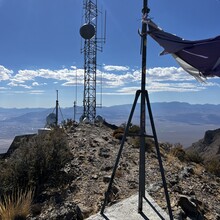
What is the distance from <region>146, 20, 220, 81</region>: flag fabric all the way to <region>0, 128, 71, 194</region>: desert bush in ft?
15.1

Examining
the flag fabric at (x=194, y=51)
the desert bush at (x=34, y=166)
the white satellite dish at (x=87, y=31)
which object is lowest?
the desert bush at (x=34, y=166)

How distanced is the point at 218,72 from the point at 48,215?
4.16 meters

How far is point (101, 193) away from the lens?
313 inches

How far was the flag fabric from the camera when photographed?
5.61 meters

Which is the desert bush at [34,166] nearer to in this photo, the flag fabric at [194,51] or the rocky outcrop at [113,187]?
the rocky outcrop at [113,187]

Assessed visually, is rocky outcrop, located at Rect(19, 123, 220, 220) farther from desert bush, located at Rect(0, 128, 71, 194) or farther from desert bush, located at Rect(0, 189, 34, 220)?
desert bush, located at Rect(0, 128, 71, 194)

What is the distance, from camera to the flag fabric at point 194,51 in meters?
5.61

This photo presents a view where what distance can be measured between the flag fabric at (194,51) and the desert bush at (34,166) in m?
4.59

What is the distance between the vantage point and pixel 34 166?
8852 millimetres

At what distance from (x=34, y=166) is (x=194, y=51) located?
5.11 m

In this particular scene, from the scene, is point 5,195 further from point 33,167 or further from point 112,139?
point 112,139

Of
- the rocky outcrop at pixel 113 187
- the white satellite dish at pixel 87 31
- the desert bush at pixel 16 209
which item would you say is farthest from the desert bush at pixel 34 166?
the white satellite dish at pixel 87 31

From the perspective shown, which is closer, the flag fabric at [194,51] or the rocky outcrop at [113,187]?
the flag fabric at [194,51]

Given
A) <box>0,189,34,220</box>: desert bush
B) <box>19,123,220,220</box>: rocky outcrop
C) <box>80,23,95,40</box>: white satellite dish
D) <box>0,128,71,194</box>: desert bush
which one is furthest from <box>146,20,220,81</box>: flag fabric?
<box>80,23,95,40</box>: white satellite dish
